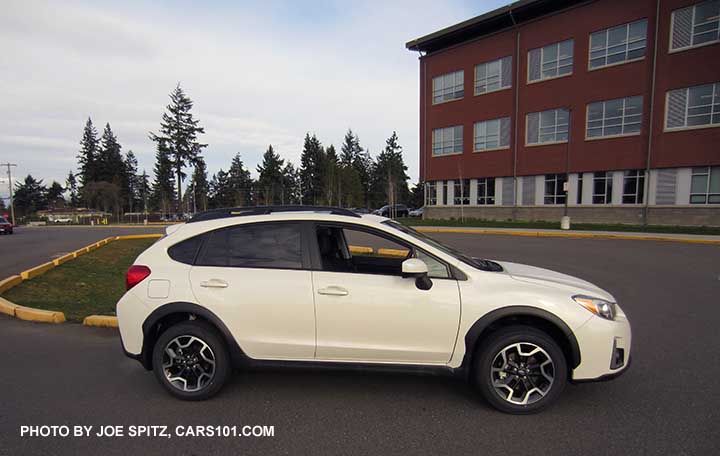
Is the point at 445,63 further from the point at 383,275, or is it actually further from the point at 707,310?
the point at 383,275

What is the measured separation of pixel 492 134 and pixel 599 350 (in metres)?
28.5

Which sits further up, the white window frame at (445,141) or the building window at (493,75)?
the building window at (493,75)

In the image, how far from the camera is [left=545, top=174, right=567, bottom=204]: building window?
2578 centimetres

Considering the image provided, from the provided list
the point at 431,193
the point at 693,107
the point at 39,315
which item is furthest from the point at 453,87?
the point at 39,315

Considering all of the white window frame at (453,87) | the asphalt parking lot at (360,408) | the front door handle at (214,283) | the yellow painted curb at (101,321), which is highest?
the white window frame at (453,87)

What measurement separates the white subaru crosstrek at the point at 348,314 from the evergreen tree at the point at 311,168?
2886 inches

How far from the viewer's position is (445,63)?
31328 millimetres

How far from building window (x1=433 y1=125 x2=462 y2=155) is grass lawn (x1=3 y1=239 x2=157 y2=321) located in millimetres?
25478

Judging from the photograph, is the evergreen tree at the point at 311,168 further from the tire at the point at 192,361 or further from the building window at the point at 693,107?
the tire at the point at 192,361

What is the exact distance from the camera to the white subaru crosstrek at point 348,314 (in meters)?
3.13

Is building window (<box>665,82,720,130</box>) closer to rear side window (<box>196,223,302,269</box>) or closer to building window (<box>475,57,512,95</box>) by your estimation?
building window (<box>475,57,512,95</box>)

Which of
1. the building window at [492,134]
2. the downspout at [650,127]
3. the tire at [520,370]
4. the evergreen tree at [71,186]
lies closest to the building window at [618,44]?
the downspout at [650,127]

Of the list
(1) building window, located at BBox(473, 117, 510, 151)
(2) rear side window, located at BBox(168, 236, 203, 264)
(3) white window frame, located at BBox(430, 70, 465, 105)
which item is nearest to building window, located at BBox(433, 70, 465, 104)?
(3) white window frame, located at BBox(430, 70, 465, 105)

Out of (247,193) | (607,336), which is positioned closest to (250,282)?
(607,336)
